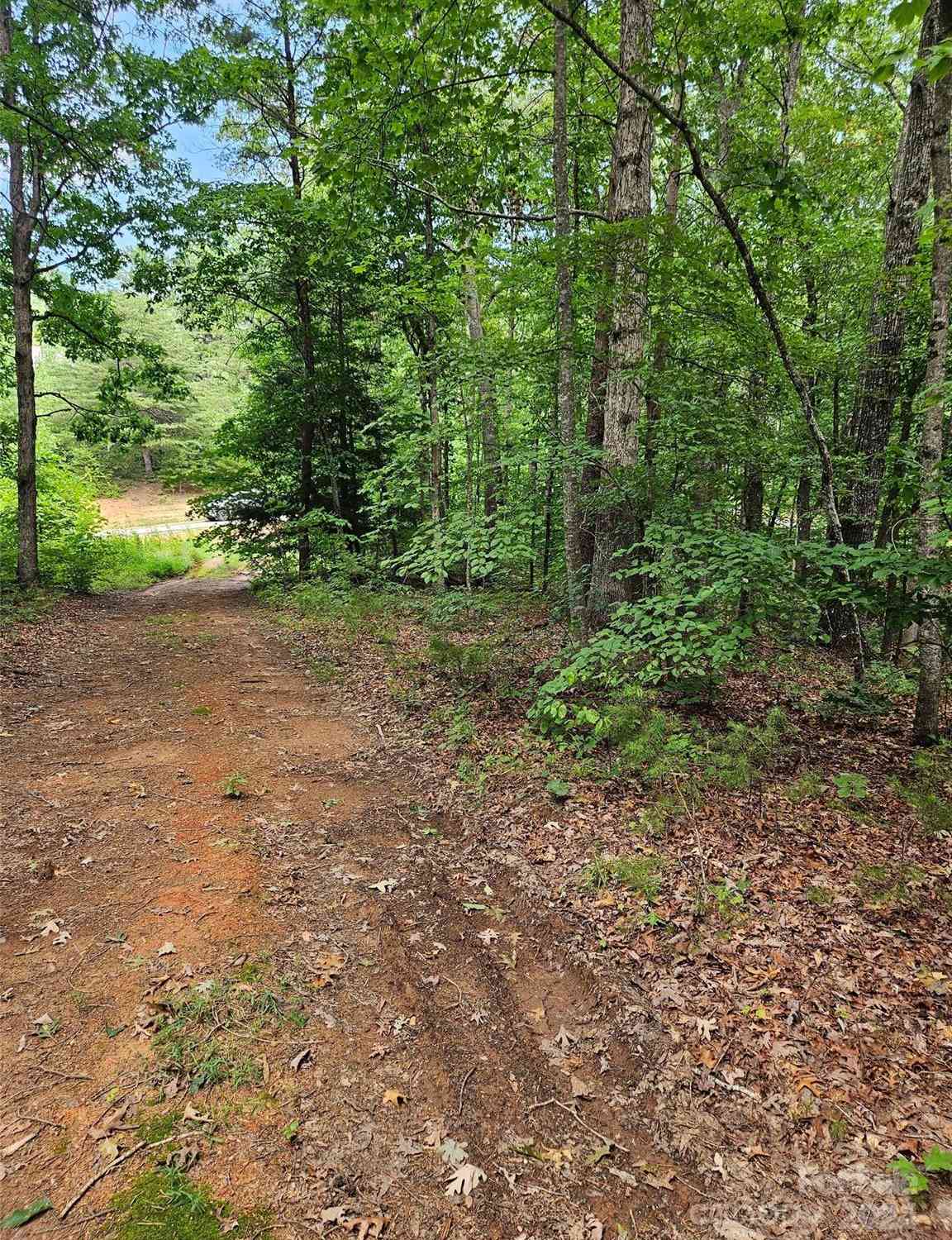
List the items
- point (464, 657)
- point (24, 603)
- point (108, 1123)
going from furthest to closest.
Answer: point (24, 603) < point (464, 657) < point (108, 1123)

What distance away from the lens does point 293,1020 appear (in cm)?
322

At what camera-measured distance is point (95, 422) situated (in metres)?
14.2

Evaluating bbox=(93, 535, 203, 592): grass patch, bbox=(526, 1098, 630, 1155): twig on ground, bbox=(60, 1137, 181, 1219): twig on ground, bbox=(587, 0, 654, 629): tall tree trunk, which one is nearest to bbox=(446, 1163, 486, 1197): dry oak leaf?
bbox=(526, 1098, 630, 1155): twig on ground

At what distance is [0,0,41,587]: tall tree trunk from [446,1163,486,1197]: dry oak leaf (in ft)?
47.4

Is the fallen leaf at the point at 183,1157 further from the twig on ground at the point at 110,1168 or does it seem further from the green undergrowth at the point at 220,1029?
the green undergrowth at the point at 220,1029

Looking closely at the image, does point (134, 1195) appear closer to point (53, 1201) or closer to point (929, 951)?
point (53, 1201)

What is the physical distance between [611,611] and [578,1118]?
4.63 m

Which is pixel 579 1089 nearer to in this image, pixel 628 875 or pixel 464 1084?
pixel 464 1084

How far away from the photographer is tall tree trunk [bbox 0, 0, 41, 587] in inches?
469

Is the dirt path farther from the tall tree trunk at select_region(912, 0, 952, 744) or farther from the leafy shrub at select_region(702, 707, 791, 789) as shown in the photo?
the tall tree trunk at select_region(912, 0, 952, 744)

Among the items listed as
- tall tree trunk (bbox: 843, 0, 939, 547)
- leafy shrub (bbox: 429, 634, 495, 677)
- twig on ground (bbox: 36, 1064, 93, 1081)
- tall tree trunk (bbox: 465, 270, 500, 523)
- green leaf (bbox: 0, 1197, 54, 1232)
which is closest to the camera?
green leaf (bbox: 0, 1197, 54, 1232)

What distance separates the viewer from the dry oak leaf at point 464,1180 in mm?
2496

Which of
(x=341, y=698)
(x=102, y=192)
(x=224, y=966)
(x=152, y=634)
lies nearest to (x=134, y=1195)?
(x=224, y=966)

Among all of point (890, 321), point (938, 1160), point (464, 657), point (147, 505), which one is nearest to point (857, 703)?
point (938, 1160)
